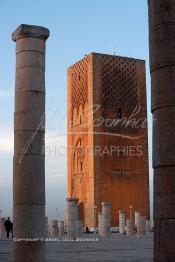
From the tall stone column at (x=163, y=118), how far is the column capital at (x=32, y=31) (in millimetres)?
3289

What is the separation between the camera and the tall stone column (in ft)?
14.7

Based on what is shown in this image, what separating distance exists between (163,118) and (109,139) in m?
28.1

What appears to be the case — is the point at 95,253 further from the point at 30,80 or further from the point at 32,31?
the point at 32,31

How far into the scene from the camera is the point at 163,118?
15.3 ft

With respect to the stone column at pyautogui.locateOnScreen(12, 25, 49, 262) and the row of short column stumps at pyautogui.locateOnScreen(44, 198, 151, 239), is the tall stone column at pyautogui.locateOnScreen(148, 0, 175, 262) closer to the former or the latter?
the stone column at pyautogui.locateOnScreen(12, 25, 49, 262)

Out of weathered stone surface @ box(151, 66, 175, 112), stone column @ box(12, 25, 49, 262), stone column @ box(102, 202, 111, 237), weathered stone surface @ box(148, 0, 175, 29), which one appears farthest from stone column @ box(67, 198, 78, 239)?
weathered stone surface @ box(148, 0, 175, 29)

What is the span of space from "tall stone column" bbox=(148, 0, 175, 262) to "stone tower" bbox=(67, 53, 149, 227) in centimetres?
2701

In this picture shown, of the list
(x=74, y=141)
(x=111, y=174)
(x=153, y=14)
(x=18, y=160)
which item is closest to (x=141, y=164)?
(x=111, y=174)

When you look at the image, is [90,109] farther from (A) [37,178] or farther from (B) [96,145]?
(A) [37,178]

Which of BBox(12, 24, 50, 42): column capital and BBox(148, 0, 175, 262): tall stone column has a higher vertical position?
BBox(12, 24, 50, 42): column capital

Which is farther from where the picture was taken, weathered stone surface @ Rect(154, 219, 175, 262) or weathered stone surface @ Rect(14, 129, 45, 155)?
weathered stone surface @ Rect(14, 129, 45, 155)

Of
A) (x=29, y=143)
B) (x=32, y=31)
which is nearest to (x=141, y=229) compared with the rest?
(x=29, y=143)

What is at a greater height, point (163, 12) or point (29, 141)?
point (163, 12)

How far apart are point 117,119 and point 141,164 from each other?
3414mm
